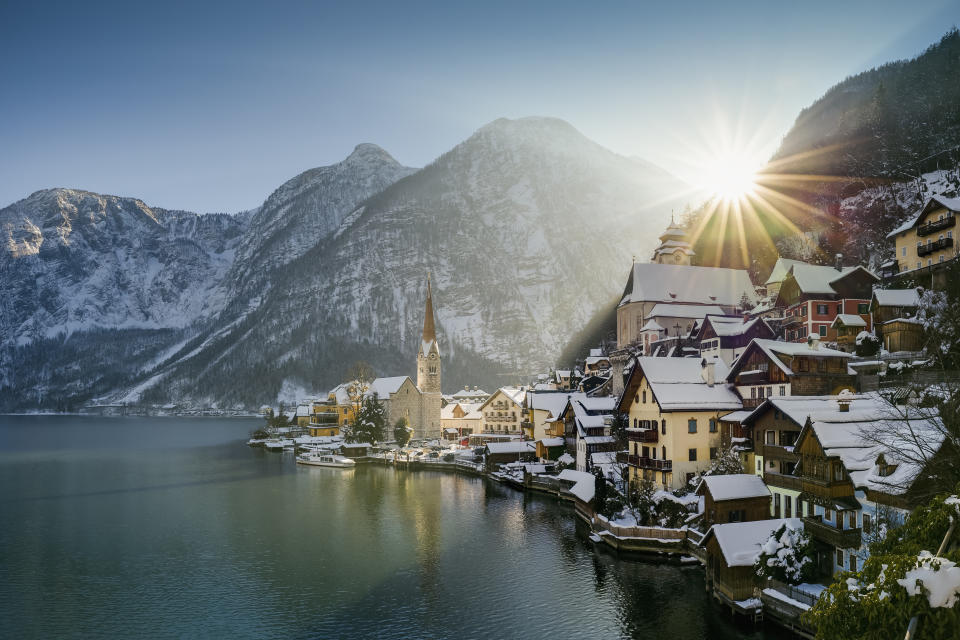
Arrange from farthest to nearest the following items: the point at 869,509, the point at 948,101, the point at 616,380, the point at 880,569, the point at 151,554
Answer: the point at 948,101 → the point at 616,380 → the point at 151,554 → the point at 869,509 → the point at 880,569

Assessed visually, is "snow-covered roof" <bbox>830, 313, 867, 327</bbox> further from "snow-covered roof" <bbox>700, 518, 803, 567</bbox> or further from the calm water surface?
"snow-covered roof" <bbox>700, 518, 803, 567</bbox>

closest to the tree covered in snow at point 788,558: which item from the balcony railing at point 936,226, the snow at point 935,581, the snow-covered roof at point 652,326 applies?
the snow at point 935,581

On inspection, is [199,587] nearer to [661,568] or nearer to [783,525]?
[661,568]

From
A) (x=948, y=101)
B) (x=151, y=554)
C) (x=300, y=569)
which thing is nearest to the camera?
(x=300, y=569)

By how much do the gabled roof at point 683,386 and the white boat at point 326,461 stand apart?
47178 millimetres

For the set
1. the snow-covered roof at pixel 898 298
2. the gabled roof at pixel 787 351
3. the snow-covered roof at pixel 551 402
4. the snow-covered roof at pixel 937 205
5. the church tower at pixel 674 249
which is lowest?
the snow-covered roof at pixel 551 402

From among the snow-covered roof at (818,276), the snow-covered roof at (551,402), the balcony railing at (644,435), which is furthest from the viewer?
the snow-covered roof at (551,402)

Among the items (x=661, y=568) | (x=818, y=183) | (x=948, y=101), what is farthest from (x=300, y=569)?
(x=948, y=101)

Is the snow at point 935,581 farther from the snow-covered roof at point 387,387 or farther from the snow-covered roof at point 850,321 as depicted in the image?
the snow-covered roof at point 387,387

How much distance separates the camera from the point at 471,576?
32281mm

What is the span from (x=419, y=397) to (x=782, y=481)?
84678 mm

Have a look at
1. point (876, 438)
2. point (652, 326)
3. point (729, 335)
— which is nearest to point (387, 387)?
point (652, 326)

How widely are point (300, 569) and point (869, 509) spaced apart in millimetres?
29096

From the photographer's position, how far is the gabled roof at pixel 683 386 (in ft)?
134
